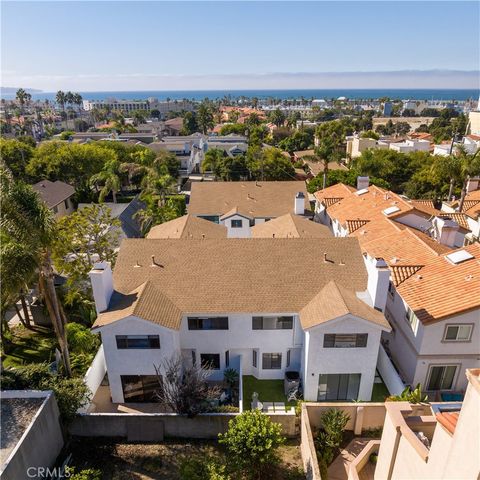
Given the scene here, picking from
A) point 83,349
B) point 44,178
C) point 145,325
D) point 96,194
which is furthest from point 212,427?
point 44,178

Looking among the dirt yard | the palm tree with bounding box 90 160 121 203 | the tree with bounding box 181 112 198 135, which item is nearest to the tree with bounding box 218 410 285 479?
the dirt yard

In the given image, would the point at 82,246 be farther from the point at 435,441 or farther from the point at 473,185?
the point at 473,185

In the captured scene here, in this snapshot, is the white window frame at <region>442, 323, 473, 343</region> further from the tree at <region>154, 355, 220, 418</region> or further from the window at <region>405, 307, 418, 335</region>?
the tree at <region>154, 355, 220, 418</region>

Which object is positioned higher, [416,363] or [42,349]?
[416,363]

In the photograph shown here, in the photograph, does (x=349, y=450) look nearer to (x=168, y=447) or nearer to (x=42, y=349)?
(x=168, y=447)

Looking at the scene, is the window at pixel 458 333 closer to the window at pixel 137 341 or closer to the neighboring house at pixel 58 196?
the window at pixel 137 341
